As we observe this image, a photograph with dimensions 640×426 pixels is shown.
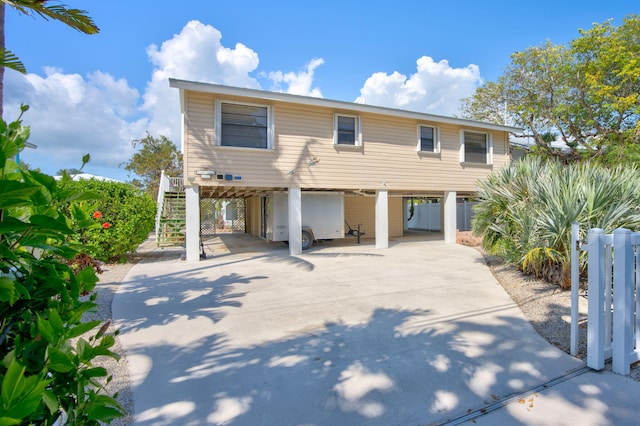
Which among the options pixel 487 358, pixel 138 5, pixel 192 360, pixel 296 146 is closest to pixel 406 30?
pixel 296 146

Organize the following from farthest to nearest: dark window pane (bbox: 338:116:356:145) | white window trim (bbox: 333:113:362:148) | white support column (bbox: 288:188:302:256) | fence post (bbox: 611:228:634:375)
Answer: dark window pane (bbox: 338:116:356:145)
white window trim (bbox: 333:113:362:148)
white support column (bbox: 288:188:302:256)
fence post (bbox: 611:228:634:375)

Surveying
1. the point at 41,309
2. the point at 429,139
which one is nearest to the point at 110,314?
the point at 41,309

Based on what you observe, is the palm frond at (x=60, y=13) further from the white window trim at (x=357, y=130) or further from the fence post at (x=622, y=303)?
the white window trim at (x=357, y=130)

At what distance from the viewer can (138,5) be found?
5125 millimetres

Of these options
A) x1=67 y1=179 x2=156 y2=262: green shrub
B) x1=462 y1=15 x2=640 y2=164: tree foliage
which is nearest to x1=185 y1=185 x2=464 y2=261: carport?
x1=67 y1=179 x2=156 y2=262: green shrub

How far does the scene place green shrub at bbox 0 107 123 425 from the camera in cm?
79

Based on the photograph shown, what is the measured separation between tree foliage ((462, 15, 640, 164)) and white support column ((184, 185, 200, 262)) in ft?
48.2

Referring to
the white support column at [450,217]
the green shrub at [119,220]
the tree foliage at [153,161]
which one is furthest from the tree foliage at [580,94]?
the tree foliage at [153,161]

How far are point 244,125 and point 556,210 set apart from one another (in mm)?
8257

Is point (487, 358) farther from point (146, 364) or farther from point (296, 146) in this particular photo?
point (296, 146)

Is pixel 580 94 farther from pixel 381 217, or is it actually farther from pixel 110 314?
pixel 110 314

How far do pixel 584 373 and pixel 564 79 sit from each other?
61.4ft

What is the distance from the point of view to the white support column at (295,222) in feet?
34.8

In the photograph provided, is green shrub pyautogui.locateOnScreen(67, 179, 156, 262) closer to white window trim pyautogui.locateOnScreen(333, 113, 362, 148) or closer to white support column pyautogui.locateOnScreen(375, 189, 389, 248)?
white window trim pyautogui.locateOnScreen(333, 113, 362, 148)
